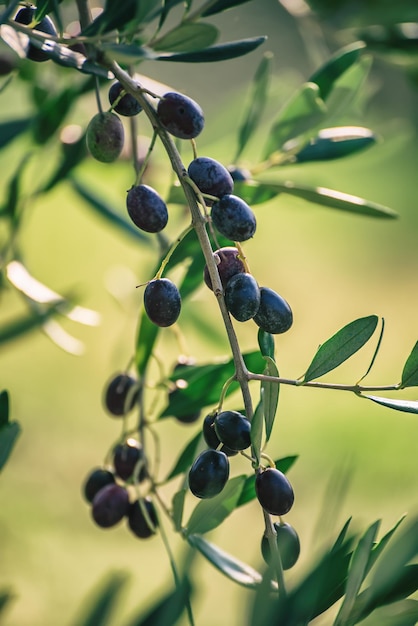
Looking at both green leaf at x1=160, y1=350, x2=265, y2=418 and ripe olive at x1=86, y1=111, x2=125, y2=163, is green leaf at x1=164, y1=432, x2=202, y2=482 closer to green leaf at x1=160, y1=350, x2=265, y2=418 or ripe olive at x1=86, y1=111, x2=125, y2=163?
green leaf at x1=160, y1=350, x2=265, y2=418

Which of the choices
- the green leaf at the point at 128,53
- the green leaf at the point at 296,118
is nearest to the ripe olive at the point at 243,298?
the green leaf at the point at 128,53

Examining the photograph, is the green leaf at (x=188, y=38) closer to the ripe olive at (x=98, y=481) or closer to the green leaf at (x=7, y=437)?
the green leaf at (x=7, y=437)

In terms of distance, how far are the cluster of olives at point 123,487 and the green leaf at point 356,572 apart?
0.84 ft

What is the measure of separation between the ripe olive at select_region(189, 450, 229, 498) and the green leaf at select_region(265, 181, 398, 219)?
0.31 meters

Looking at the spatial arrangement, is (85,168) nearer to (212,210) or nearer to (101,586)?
(212,210)

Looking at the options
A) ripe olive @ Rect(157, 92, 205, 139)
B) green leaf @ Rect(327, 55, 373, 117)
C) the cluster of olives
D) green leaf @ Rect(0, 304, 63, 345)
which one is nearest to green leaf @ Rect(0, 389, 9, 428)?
the cluster of olives

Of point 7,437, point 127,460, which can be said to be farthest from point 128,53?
point 127,460

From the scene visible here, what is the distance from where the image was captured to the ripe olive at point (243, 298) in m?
0.50

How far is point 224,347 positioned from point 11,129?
507 millimetres

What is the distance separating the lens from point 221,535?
6.59 ft

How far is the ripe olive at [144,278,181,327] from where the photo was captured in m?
0.54

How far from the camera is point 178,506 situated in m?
0.61

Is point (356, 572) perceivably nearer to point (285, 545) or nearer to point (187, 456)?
point (285, 545)

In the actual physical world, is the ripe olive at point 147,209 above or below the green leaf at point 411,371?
above
